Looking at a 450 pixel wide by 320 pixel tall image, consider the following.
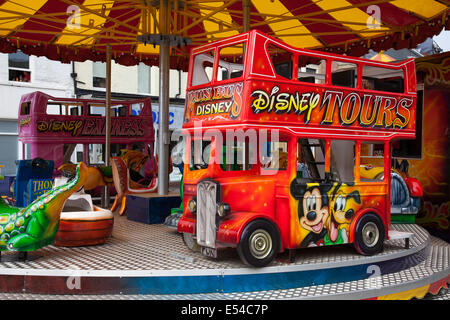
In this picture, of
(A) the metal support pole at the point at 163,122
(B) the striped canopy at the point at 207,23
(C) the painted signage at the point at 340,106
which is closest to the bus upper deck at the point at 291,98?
(C) the painted signage at the point at 340,106

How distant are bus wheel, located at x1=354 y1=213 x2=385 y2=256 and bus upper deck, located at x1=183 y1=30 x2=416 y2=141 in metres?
1.11

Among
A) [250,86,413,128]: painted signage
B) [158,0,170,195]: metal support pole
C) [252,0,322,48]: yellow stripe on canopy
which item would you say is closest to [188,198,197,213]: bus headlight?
[250,86,413,128]: painted signage

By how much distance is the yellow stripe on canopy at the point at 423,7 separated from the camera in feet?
28.8

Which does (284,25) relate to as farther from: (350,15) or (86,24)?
(86,24)

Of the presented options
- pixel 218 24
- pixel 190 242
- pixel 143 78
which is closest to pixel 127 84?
pixel 143 78

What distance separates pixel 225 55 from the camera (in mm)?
14625

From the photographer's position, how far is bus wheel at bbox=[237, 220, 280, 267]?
5.38 meters

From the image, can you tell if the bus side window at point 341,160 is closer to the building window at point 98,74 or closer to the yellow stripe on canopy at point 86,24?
the yellow stripe on canopy at point 86,24

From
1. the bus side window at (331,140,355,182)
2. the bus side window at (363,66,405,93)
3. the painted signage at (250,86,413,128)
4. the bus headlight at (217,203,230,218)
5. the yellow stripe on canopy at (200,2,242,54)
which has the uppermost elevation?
the yellow stripe on canopy at (200,2,242,54)

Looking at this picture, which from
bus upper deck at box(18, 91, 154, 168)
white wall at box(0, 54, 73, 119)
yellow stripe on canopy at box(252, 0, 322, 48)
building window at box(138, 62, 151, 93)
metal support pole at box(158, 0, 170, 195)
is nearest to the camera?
metal support pole at box(158, 0, 170, 195)

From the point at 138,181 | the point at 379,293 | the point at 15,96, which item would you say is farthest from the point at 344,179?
the point at 15,96

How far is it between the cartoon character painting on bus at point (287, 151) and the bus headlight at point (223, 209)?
0.5 inches

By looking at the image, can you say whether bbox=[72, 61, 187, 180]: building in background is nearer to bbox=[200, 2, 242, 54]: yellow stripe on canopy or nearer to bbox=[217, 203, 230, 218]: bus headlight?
bbox=[200, 2, 242, 54]: yellow stripe on canopy
